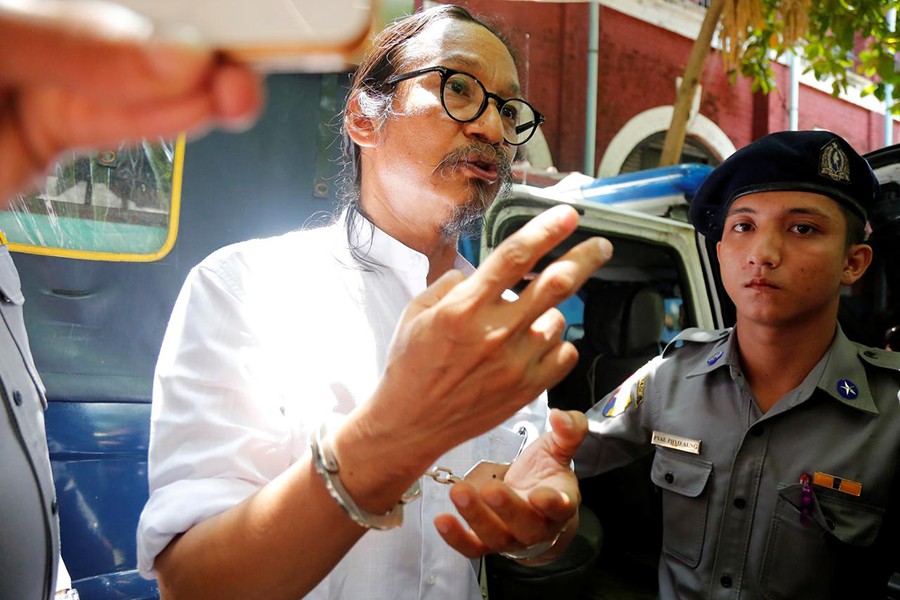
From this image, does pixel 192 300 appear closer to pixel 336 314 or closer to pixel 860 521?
pixel 336 314

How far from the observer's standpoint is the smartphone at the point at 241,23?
247 millimetres

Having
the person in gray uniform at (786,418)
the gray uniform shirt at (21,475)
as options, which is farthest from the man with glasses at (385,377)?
the person in gray uniform at (786,418)

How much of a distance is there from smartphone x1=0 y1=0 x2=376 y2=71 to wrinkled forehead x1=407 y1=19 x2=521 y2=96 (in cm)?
128

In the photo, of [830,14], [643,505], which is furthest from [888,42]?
[643,505]

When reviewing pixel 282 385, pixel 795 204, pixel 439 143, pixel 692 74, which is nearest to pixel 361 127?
pixel 439 143

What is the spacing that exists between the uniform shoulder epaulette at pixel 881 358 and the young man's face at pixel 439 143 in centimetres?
114

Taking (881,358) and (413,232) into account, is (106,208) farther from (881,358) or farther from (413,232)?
(881,358)

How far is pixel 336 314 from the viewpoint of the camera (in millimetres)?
1396

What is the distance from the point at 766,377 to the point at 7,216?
Result: 2.15 meters

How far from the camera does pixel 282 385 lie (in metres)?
1.25

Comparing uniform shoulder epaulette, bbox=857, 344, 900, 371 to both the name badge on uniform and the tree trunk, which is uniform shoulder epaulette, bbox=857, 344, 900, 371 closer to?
the name badge on uniform

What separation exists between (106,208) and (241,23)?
1975 millimetres

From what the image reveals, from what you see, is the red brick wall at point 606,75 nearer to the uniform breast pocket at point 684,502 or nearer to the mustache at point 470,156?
the mustache at point 470,156

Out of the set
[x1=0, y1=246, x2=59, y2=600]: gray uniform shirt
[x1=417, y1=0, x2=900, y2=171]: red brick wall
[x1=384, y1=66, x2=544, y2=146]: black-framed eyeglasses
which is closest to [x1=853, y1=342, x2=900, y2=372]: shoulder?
[x1=384, y1=66, x2=544, y2=146]: black-framed eyeglasses
